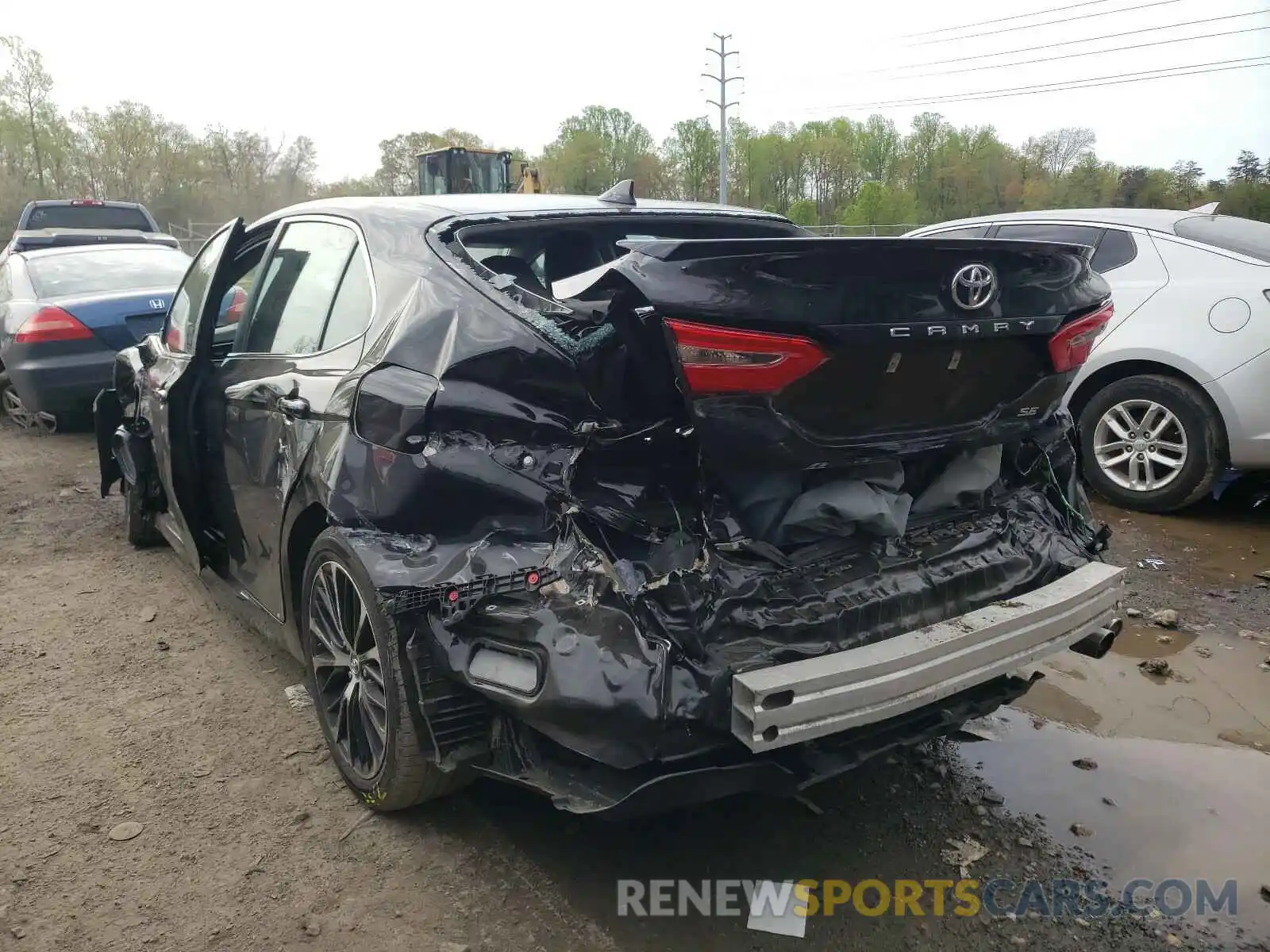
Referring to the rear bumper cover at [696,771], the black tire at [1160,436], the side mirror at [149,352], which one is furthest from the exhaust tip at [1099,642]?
the side mirror at [149,352]

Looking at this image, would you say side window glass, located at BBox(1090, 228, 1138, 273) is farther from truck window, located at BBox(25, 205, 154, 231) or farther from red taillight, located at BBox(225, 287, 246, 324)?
truck window, located at BBox(25, 205, 154, 231)

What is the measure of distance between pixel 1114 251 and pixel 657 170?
5523cm

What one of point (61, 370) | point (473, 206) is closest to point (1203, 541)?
point (473, 206)

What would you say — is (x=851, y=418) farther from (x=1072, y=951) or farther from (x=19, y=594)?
(x=19, y=594)

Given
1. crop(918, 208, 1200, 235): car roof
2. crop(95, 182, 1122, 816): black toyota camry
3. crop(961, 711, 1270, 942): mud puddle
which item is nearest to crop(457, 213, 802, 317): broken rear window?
crop(95, 182, 1122, 816): black toyota camry

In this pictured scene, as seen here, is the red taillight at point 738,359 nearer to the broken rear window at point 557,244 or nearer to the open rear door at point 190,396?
the broken rear window at point 557,244

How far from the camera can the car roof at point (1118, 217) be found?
5.56m

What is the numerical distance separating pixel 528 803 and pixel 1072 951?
1.46m

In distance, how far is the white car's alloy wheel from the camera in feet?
17.3

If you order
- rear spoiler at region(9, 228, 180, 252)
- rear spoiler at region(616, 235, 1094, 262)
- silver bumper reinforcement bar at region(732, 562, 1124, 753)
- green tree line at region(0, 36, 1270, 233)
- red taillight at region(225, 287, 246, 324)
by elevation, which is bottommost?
silver bumper reinforcement bar at region(732, 562, 1124, 753)

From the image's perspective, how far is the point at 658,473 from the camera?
7.45ft

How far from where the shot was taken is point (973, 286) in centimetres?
227

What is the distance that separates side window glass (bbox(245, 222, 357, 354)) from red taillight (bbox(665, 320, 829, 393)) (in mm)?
1490

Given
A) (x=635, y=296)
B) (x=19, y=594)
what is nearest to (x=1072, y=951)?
(x=635, y=296)
